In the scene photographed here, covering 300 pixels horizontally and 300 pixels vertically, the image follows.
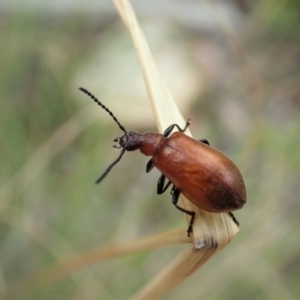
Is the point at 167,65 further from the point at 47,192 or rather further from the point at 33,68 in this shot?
the point at 47,192

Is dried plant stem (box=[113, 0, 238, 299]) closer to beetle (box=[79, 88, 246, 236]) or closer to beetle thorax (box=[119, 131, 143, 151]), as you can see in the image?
beetle (box=[79, 88, 246, 236])

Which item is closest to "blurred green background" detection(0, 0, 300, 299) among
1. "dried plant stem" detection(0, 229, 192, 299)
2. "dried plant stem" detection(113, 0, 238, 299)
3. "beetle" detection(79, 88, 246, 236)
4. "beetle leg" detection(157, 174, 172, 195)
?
"dried plant stem" detection(0, 229, 192, 299)

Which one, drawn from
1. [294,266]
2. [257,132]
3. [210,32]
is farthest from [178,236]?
[210,32]

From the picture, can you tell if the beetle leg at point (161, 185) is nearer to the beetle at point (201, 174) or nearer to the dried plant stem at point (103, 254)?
the beetle at point (201, 174)

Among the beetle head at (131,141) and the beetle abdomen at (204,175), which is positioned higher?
the beetle head at (131,141)

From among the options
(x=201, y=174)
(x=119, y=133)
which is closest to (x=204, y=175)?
(x=201, y=174)

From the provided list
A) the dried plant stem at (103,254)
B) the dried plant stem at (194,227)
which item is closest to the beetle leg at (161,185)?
the dried plant stem at (103,254)
